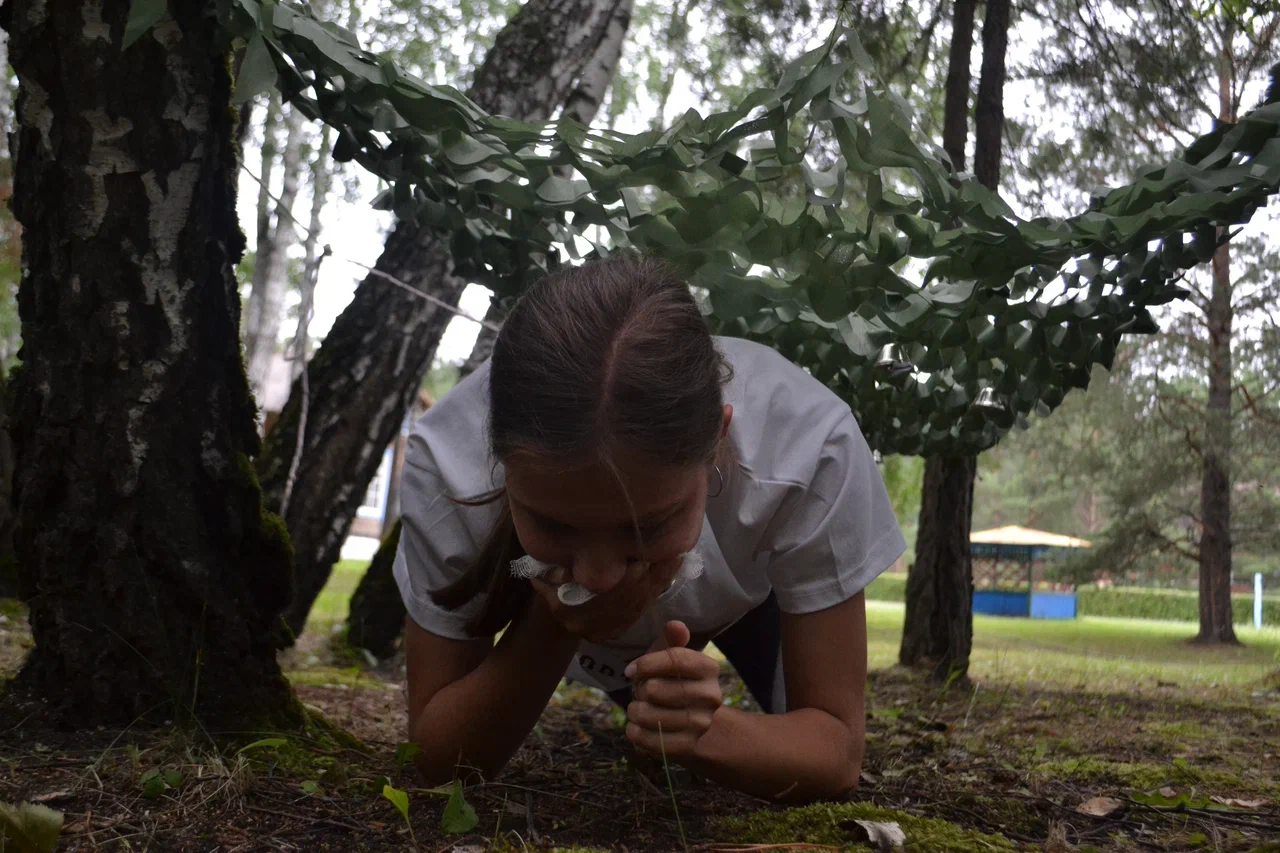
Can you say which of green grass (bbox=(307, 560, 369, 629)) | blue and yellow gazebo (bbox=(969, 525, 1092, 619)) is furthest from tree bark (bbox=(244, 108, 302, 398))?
blue and yellow gazebo (bbox=(969, 525, 1092, 619))

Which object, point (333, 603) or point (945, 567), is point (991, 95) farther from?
point (333, 603)

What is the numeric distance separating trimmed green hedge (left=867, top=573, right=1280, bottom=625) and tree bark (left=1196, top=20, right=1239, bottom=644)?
172 mm

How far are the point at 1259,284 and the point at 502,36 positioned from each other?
378cm

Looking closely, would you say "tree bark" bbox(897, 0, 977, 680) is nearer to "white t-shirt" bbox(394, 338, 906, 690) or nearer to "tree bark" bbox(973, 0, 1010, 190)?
"tree bark" bbox(973, 0, 1010, 190)

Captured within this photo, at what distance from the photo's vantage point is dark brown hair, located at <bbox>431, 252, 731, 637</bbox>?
3.99 feet

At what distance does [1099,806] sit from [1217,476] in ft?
19.2

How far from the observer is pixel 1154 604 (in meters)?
9.23

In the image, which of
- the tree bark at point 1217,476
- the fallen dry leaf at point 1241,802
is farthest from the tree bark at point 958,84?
the fallen dry leaf at point 1241,802

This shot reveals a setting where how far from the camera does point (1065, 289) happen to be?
74.8 inches

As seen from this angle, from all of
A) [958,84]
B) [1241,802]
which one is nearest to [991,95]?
[958,84]

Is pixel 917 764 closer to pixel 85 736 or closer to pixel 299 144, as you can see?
pixel 85 736

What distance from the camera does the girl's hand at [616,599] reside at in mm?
1334

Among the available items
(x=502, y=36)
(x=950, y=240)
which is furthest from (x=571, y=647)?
(x=502, y=36)

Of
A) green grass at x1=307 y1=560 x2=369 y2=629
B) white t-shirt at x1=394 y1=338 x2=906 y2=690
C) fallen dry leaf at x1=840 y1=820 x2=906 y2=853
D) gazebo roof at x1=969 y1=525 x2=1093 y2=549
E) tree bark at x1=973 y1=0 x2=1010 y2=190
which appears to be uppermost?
tree bark at x1=973 y1=0 x2=1010 y2=190
